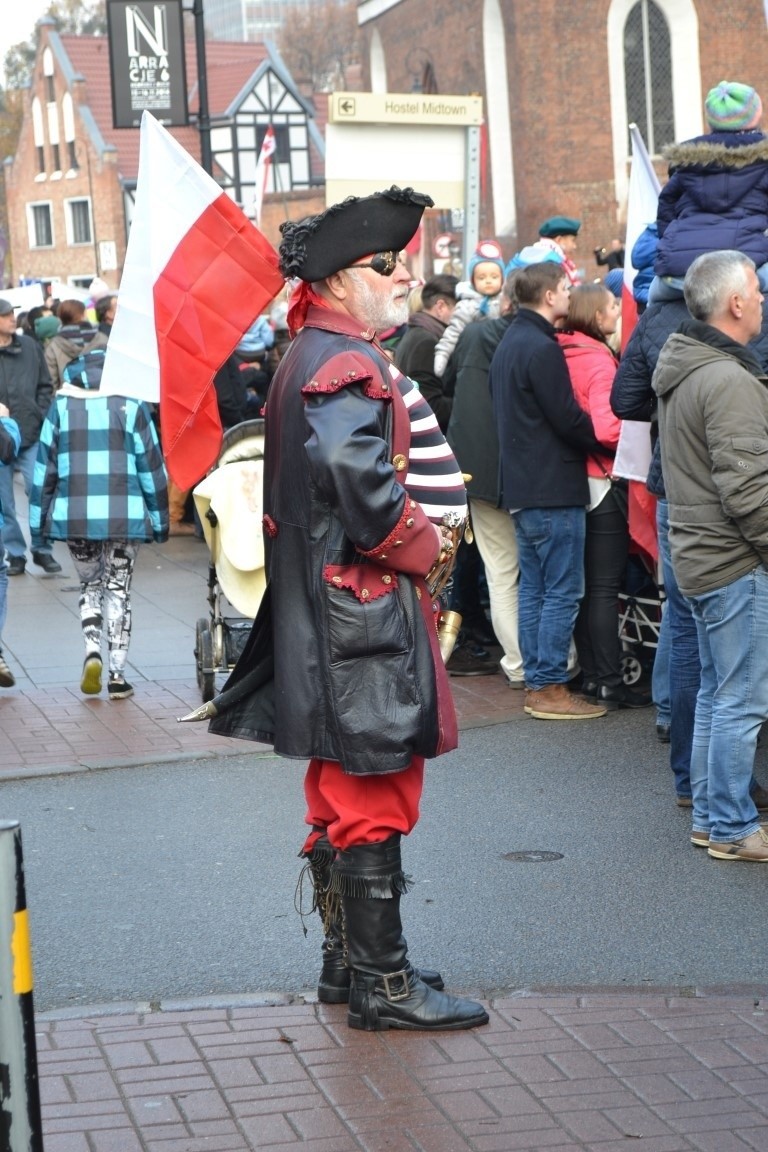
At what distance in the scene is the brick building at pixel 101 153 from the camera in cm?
5841

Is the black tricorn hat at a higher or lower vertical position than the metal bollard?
higher

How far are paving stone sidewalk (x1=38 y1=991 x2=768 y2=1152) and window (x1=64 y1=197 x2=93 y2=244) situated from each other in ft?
205

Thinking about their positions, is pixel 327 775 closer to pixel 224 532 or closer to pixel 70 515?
pixel 224 532

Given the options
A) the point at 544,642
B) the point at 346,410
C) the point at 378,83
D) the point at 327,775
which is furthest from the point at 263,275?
the point at 378,83

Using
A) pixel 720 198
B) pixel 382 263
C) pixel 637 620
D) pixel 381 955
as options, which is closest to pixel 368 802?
pixel 381 955

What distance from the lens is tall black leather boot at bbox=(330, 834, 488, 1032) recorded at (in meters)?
4.48

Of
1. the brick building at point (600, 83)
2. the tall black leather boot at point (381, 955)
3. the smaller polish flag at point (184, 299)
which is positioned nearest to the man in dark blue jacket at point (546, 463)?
the smaller polish flag at point (184, 299)

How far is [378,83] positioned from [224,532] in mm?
35514

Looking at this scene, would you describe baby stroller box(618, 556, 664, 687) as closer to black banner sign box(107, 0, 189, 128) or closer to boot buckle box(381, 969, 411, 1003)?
boot buckle box(381, 969, 411, 1003)

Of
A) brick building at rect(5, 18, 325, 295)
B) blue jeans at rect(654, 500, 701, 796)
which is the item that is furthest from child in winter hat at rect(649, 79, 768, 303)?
brick building at rect(5, 18, 325, 295)

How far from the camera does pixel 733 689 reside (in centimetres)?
600

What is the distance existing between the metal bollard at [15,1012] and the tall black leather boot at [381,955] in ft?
5.50

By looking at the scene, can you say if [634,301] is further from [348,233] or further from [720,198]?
[348,233]

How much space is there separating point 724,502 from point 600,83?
30.0 metres
